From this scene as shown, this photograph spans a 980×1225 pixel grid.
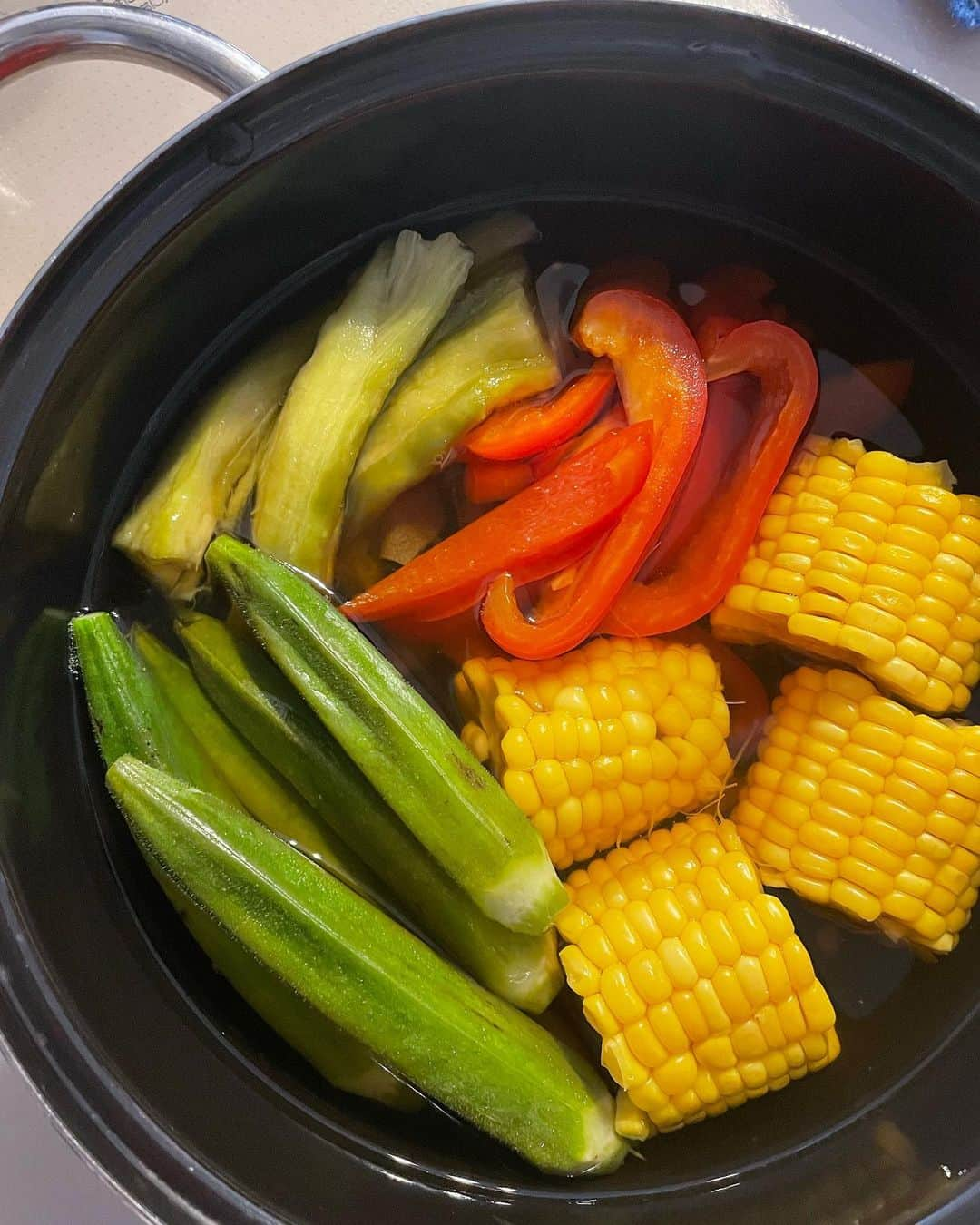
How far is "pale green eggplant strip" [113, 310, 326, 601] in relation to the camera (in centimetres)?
116

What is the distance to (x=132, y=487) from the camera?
122 centimetres

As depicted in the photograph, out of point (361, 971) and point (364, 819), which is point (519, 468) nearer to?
point (364, 819)

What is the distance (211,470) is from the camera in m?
1.18

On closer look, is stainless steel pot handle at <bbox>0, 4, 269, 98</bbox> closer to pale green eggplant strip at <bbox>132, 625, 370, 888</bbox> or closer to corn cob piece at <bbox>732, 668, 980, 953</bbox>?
pale green eggplant strip at <bbox>132, 625, 370, 888</bbox>

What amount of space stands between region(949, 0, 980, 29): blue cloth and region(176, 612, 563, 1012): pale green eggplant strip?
4.43 feet

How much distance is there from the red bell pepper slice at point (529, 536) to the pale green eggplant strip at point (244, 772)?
221mm

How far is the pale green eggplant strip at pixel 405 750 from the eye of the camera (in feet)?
3.34

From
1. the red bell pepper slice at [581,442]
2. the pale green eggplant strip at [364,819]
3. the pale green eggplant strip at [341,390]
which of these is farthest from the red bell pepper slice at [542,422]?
the pale green eggplant strip at [364,819]

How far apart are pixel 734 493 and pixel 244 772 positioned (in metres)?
0.70

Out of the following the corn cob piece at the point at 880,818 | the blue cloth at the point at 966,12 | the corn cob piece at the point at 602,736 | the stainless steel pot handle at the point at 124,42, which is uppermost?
the blue cloth at the point at 966,12

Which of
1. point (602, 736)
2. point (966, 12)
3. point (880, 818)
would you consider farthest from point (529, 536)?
point (966, 12)

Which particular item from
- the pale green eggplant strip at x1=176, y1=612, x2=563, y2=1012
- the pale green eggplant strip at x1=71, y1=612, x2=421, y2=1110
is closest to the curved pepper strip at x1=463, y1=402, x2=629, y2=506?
the pale green eggplant strip at x1=176, y1=612, x2=563, y2=1012

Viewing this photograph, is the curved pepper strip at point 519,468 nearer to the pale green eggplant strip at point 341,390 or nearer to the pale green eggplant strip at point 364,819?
the pale green eggplant strip at point 341,390

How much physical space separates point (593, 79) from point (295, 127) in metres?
0.32
